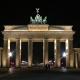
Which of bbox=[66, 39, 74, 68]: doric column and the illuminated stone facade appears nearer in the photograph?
the illuminated stone facade

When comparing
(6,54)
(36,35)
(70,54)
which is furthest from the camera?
(70,54)

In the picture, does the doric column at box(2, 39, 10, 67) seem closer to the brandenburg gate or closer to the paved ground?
the brandenburg gate

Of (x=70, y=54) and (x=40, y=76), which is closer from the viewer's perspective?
(x=40, y=76)

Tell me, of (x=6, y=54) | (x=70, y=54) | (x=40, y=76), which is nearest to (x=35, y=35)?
(x=6, y=54)

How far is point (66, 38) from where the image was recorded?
3223 inches

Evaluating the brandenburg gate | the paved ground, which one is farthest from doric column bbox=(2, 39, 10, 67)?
the paved ground

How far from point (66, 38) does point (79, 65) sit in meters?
10.8

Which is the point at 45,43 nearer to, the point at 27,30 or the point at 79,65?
the point at 27,30

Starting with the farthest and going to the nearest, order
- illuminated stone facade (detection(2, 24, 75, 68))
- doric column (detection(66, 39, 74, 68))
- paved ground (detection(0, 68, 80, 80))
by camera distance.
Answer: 1. doric column (detection(66, 39, 74, 68))
2. illuminated stone facade (detection(2, 24, 75, 68))
3. paved ground (detection(0, 68, 80, 80))

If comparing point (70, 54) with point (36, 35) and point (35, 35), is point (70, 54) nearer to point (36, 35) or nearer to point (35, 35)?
point (36, 35)

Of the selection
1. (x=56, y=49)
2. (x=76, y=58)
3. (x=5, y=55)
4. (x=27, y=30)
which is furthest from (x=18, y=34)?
(x=76, y=58)

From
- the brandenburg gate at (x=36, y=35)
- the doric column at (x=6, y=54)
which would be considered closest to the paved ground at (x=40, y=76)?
the brandenburg gate at (x=36, y=35)

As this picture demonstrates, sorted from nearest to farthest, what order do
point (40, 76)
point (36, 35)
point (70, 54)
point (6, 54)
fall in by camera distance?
point (40, 76) → point (36, 35) → point (6, 54) → point (70, 54)

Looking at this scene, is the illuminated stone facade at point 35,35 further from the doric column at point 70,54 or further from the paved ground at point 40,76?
the paved ground at point 40,76
